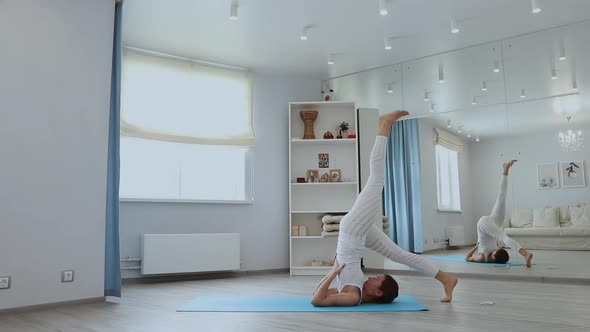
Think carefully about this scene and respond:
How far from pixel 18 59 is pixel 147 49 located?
7.49 ft

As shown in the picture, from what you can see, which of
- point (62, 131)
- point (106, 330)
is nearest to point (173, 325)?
point (106, 330)

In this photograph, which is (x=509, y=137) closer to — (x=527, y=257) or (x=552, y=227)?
(x=552, y=227)

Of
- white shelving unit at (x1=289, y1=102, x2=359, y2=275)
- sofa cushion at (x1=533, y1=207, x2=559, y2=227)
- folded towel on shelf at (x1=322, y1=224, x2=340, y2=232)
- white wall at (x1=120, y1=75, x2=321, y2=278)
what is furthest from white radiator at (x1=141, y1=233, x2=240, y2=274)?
sofa cushion at (x1=533, y1=207, x2=559, y2=227)

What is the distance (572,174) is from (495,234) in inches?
41.8

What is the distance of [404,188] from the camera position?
6516 millimetres

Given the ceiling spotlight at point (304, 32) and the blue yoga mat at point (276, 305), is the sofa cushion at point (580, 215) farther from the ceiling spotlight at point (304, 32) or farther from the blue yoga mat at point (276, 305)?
the ceiling spotlight at point (304, 32)

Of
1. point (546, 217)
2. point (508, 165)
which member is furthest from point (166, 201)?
point (546, 217)

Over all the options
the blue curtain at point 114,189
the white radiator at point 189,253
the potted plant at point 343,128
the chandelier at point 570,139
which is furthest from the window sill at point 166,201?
the chandelier at point 570,139

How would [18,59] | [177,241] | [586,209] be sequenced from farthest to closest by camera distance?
1. [177,241]
2. [586,209]
3. [18,59]

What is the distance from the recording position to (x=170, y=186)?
6.12 meters

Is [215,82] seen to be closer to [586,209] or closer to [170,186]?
[170,186]

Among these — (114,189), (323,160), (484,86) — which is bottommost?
(114,189)

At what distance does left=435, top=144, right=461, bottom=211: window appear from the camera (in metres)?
6.01

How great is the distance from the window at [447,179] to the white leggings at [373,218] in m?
2.34
